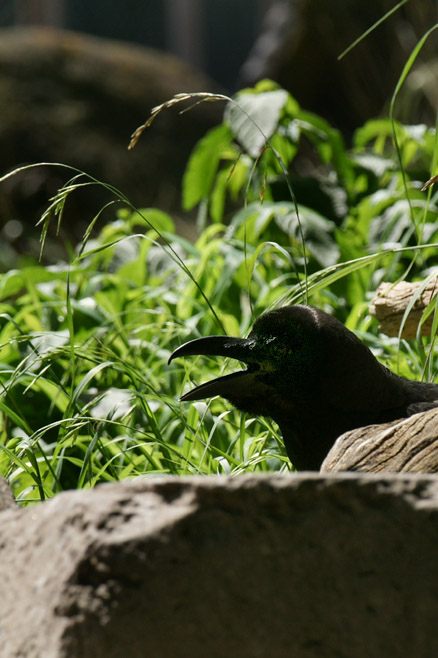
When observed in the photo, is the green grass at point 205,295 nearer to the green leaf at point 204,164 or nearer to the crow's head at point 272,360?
the green leaf at point 204,164

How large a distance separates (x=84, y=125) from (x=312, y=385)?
625 cm

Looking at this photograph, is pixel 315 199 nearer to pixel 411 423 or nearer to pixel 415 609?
pixel 411 423

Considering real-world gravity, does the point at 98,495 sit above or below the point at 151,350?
above

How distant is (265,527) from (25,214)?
6690mm

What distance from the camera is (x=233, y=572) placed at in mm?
994

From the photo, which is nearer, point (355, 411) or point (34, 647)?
point (34, 647)

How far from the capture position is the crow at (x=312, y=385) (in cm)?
200

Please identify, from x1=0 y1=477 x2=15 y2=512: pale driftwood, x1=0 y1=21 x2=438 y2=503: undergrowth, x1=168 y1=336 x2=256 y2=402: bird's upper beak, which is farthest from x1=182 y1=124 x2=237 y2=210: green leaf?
x1=0 y1=477 x2=15 y2=512: pale driftwood

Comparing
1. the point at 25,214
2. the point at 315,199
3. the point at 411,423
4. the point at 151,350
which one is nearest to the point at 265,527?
the point at 411,423

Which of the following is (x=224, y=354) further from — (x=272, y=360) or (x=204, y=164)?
(x=204, y=164)

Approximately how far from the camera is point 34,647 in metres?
1.00

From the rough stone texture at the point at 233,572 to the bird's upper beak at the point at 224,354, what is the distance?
99 cm

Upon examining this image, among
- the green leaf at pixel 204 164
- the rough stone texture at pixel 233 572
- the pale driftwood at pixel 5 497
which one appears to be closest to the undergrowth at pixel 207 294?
the green leaf at pixel 204 164

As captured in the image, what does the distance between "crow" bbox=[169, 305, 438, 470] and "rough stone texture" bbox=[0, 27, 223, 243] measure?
17.8 ft
